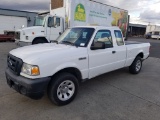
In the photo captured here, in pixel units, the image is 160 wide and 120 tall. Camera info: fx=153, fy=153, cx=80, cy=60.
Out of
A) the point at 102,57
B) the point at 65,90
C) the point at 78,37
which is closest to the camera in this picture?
the point at 65,90

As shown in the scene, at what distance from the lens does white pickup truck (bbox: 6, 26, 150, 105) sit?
2998 mm

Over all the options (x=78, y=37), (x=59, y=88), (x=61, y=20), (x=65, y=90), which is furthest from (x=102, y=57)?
(x=61, y=20)

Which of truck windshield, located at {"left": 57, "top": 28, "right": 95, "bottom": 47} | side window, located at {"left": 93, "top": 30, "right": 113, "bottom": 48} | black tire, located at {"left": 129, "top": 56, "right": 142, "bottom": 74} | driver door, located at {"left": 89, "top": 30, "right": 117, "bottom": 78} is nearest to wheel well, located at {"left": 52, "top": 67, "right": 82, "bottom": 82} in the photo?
driver door, located at {"left": 89, "top": 30, "right": 117, "bottom": 78}

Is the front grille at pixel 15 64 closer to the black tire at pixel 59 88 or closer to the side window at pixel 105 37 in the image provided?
the black tire at pixel 59 88

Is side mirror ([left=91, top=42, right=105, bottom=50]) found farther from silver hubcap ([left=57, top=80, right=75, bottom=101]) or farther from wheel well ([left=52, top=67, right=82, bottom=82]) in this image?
silver hubcap ([left=57, top=80, right=75, bottom=101])

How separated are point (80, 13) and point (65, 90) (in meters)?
7.63

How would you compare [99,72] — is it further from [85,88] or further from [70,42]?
[70,42]

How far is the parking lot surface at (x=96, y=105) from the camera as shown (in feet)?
10.3

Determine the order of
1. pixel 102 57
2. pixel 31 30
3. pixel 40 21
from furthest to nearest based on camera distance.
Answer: pixel 40 21, pixel 31 30, pixel 102 57

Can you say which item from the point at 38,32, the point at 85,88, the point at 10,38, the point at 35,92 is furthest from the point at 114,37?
the point at 10,38

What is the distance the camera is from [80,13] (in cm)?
1017

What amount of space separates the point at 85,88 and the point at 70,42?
58.2 inches

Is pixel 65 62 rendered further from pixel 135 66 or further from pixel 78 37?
pixel 135 66

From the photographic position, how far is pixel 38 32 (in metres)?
9.52
